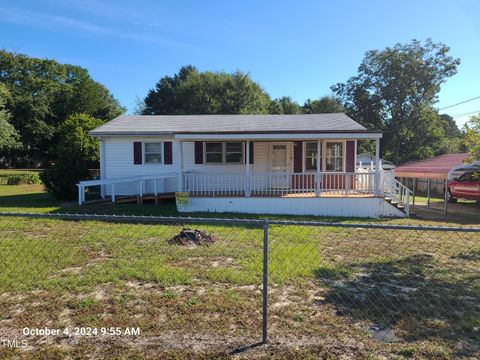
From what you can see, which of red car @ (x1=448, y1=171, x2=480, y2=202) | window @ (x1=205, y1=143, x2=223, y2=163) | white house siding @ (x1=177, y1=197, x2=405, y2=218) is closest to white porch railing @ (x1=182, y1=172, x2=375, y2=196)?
white house siding @ (x1=177, y1=197, x2=405, y2=218)

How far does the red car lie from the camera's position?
1705 cm

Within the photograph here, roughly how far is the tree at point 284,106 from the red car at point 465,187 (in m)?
27.5

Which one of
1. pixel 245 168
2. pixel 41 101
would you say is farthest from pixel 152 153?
pixel 41 101

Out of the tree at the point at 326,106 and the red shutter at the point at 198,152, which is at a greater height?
the tree at the point at 326,106

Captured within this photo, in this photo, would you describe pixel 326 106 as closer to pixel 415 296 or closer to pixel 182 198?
pixel 182 198

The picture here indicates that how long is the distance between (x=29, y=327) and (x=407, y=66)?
146ft

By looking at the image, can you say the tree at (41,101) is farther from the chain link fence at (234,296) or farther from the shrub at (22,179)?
the chain link fence at (234,296)

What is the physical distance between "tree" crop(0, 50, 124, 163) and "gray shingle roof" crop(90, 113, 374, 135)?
3090 cm

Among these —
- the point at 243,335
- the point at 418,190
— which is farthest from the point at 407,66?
the point at 243,335

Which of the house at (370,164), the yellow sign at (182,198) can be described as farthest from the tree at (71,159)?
the house at (370,164)

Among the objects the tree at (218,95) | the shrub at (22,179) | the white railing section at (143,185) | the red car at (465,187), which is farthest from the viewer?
the tree at (218,95)

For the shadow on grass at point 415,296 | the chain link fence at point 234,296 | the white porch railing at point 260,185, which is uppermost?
the white porch railing at point 260,185

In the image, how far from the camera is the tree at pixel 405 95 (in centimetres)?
3925

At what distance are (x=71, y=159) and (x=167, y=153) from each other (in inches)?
200
